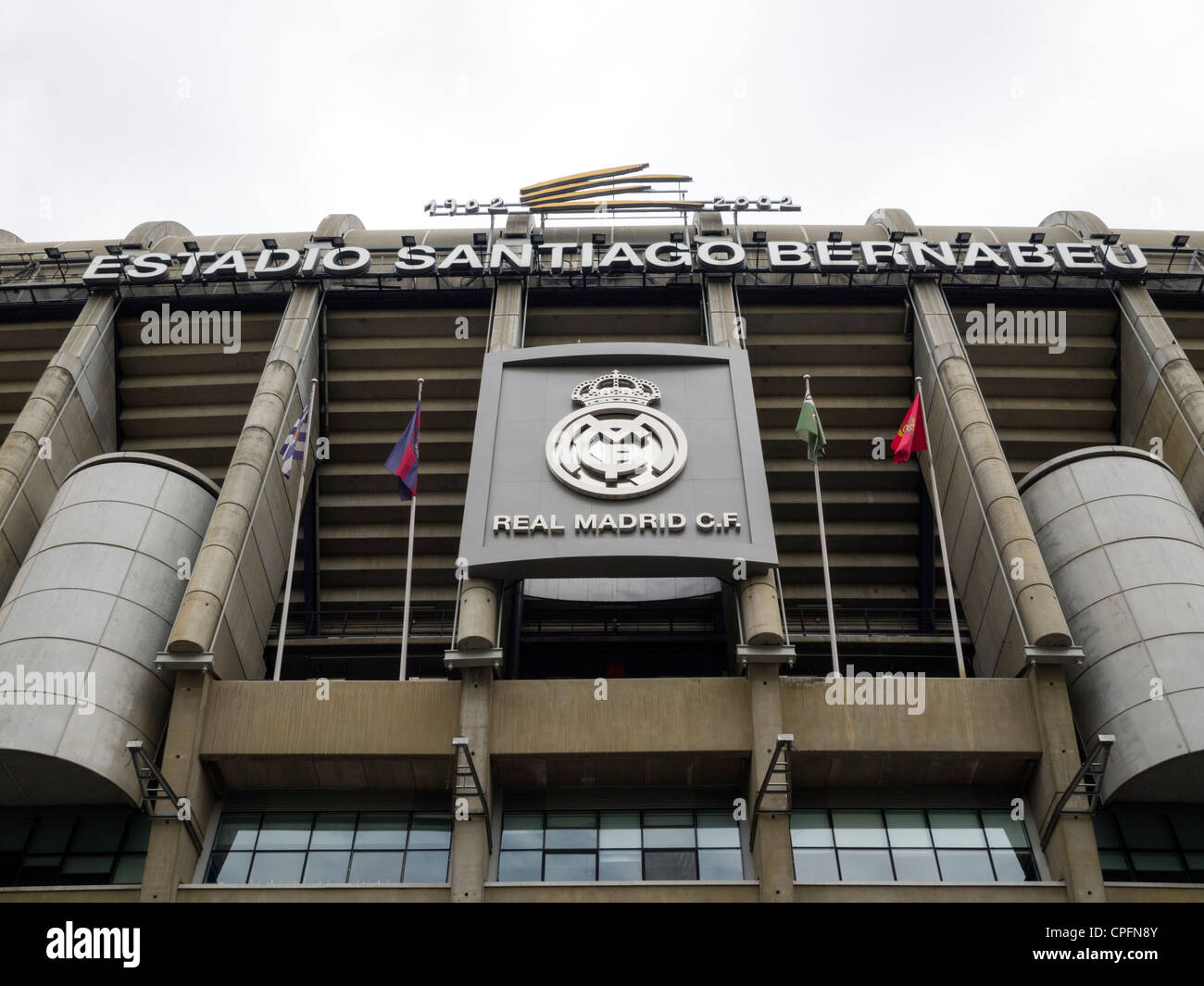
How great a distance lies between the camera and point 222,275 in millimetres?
37281

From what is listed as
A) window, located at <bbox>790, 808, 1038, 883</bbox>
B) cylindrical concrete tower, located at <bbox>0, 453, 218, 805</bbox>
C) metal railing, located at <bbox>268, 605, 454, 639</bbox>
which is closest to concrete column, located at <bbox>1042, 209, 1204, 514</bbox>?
window, located at <bbox>790, 808, 1038, 883</bbox>

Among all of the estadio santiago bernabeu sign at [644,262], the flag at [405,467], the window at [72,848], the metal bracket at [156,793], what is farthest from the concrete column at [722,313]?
the window at [72,848]

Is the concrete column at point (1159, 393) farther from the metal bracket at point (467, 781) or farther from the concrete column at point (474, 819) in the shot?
the metal bracket at point (467, 781)

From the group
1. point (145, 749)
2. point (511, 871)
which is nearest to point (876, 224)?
point (511, 871)

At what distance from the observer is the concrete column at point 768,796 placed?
23.6 m

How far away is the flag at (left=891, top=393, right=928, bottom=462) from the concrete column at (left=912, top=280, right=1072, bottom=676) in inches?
53.8

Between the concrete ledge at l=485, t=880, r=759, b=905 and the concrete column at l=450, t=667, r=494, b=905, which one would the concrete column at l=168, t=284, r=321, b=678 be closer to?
the concrete column at l=450, t=667, r=494, b=905

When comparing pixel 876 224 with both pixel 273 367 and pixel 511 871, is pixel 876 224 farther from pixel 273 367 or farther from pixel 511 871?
pixel 511 871

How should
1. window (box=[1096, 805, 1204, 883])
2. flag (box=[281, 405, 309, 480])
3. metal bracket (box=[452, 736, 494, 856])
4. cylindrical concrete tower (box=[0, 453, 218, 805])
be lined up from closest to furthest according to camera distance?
metal bracket (box=[452, 736, 494, 856]), cylindrical concrete tower (box=[0, 453, 218, 805]), window (box=[1096, 805, 1204, 883]), flag (box=[281, 405, 309, 480])

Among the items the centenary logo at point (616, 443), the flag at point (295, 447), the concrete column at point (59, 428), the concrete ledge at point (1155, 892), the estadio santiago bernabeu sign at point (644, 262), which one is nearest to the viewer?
the concrete ledge at point (1155, 892)

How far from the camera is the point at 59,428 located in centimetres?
3362

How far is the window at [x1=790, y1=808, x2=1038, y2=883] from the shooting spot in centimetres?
2539

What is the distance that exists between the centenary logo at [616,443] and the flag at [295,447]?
6807mm
